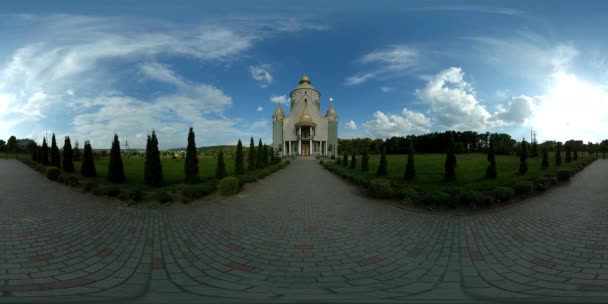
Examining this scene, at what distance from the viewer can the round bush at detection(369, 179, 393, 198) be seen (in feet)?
29.8

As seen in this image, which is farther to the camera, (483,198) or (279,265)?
(483,198)

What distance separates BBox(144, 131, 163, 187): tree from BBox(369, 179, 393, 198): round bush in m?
9.30

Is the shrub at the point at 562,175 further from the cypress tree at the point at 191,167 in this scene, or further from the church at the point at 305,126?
the church at the point at 305,126

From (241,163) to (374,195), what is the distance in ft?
33.3

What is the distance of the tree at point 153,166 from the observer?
488 inches

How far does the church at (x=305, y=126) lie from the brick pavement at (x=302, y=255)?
132 feet

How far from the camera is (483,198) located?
7.81 metres

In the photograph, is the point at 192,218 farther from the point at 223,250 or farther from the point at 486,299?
the point at 486,299

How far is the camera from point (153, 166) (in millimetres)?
12539

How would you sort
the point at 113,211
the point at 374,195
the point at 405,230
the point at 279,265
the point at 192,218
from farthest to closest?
1. the point at 374,195
2. the point at 113,211
3. the point at 192,218
4. the point at 405,230
5. the point at 279,265

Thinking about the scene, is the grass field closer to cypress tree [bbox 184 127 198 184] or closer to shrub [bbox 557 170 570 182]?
shrub [bbox 557 170 570 182]

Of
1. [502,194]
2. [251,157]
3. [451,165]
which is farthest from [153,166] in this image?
[451,165]

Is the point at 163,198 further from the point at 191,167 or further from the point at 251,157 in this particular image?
the point at 251,157

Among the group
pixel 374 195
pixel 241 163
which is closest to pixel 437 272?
pixel 374 195
